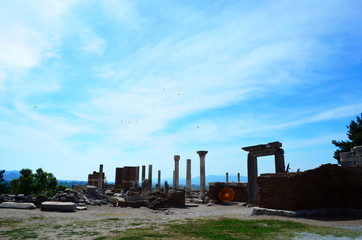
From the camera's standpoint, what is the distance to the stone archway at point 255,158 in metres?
17.4

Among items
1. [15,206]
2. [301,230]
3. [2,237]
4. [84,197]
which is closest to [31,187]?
[84,197]

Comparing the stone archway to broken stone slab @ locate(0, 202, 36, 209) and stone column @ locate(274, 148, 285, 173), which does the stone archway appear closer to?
stone column @ locate(274, 148, 285, 173)

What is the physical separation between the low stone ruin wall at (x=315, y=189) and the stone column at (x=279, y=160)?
3790 mm

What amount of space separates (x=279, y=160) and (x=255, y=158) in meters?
2.61

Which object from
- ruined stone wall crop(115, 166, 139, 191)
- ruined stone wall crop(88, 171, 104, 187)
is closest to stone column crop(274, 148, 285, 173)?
ruined stone wall crop(115, 166, 139, 191)

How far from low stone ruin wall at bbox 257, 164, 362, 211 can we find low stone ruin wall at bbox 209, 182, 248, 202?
9576 mm

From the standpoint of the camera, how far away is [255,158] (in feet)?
65.2

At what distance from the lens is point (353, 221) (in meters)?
11.0

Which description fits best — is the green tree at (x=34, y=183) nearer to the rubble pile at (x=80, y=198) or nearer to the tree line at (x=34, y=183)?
the tree line at (x=34, y=183)

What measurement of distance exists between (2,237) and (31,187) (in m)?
21.5

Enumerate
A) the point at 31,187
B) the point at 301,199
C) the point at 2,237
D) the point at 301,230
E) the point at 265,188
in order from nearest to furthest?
the point at 2,237 → the point at 301,230 → the point at 301,199 → the point at 265,188 → the point at 31,187

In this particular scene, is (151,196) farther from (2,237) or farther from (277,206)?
(2,237)

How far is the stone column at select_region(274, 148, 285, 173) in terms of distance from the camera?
17219mm

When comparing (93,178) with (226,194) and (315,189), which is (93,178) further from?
(315,189)
